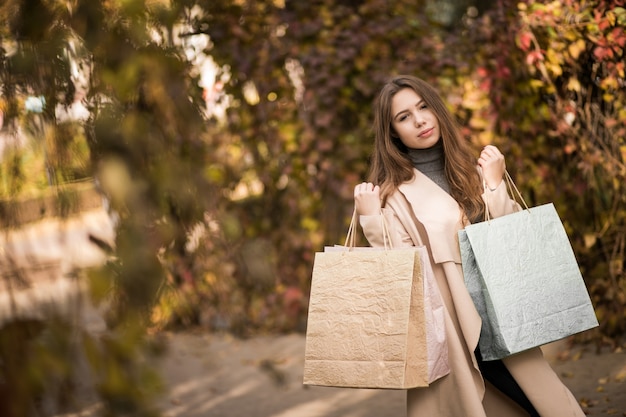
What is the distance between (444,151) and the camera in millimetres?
2832

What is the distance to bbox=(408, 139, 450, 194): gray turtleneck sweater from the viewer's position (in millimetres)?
2877

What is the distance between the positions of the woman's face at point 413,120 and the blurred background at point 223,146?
0.73 meters

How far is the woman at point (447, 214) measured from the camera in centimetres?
257

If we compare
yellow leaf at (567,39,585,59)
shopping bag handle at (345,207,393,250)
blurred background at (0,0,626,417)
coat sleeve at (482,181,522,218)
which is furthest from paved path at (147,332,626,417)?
yellow leaf at (567,39,585,59)

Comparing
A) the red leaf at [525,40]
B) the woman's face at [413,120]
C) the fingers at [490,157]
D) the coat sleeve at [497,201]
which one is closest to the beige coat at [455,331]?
the coat sleeve at [497,201]

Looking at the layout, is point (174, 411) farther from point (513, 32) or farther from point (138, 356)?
point (138, 356)

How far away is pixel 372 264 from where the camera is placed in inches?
94.2

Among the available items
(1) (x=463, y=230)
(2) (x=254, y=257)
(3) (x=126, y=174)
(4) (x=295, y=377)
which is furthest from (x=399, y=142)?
(4) (x=295, y=377)

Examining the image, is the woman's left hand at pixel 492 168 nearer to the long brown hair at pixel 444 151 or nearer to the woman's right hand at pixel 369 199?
the long brown hair at pixel 444 151

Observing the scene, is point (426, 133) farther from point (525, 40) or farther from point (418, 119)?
point (525, 40)

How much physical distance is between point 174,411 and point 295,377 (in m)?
0.94

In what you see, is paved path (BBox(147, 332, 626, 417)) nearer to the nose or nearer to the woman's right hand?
the woman's right hand

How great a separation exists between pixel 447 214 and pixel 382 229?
0.27 m

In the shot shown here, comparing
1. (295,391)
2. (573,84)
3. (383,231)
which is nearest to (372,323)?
(383,231)
